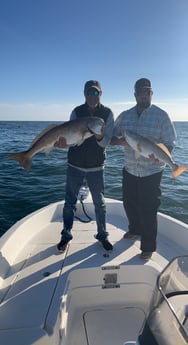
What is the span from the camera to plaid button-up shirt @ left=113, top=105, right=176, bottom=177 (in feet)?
11.1

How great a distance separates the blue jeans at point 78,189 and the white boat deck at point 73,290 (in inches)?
12.4

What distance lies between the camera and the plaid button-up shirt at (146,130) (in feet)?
11.1

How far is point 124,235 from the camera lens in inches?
165

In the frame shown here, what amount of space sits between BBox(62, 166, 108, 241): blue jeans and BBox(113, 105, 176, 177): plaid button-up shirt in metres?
0.48

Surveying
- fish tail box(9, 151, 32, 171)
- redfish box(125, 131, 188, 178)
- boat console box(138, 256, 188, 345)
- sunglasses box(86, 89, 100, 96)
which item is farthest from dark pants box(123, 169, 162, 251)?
boat console box(138, 256, 188, 345)

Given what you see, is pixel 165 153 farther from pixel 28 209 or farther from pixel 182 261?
pixel 28 209

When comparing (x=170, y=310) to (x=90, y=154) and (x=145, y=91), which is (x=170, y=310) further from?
(x=145, y=91)

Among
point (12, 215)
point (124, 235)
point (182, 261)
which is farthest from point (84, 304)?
point (12, 215)

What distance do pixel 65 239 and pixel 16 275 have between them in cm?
83

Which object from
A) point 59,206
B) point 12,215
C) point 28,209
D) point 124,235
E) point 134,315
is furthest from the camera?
point 28,209

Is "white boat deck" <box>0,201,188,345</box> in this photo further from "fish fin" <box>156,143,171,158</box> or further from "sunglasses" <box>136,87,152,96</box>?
"sunglasses" <box>136,87,152,96</box>

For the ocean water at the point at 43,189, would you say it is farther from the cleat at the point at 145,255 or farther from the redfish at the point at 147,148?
the redfish at the point at 147,148

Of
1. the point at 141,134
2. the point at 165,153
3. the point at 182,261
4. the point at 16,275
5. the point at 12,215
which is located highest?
the point at 141,134

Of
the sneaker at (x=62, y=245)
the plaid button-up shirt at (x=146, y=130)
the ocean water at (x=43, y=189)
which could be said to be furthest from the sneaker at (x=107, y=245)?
the ocean water at (x=43, y=189)
